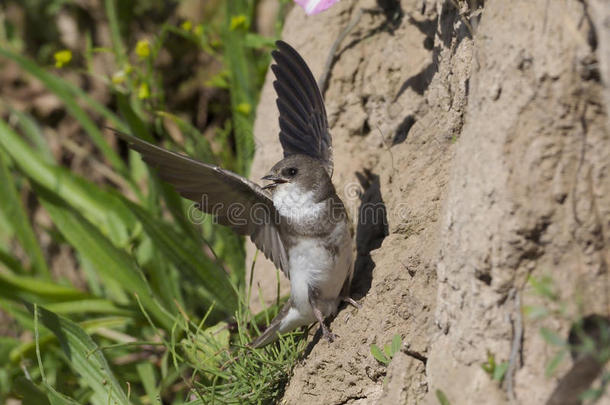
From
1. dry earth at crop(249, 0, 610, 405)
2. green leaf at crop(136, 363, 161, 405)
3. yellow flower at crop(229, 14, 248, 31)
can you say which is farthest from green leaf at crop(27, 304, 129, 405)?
yellow flower at crop(229, 14, 248, 31)

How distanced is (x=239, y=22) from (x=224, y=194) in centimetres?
137

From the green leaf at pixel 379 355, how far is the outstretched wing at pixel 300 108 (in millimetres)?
810

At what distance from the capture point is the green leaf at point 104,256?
3.49 m

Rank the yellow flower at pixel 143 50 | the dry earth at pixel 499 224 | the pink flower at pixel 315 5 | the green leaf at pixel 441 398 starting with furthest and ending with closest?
the yellow flower at pixel 143 50 < the pink flower at pixel 315 5 < the green leaf at pixel 441 398 < the dry earth at pixel 499 224

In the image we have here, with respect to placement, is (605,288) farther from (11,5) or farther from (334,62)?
(11,5)

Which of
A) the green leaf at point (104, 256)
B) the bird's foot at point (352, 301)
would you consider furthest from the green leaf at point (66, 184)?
the bird's foot at point (352, 301)

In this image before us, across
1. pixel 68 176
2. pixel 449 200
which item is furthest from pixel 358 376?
pixel 68 176

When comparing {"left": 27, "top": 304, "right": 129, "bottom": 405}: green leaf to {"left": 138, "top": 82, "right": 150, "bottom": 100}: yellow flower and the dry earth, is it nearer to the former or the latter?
the dry earth

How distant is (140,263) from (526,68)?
2.61m

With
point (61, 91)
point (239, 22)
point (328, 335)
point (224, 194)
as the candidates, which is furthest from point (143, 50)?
point (328, 335)

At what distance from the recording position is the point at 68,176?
4.18 meters

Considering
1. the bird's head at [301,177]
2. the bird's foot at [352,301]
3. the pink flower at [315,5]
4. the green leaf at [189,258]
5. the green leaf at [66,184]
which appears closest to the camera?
the pink flower at [315,5]

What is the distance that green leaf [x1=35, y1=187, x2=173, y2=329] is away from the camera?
3.49 metres

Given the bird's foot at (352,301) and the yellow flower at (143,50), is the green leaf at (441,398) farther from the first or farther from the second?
the yellow flower at (143,50)
